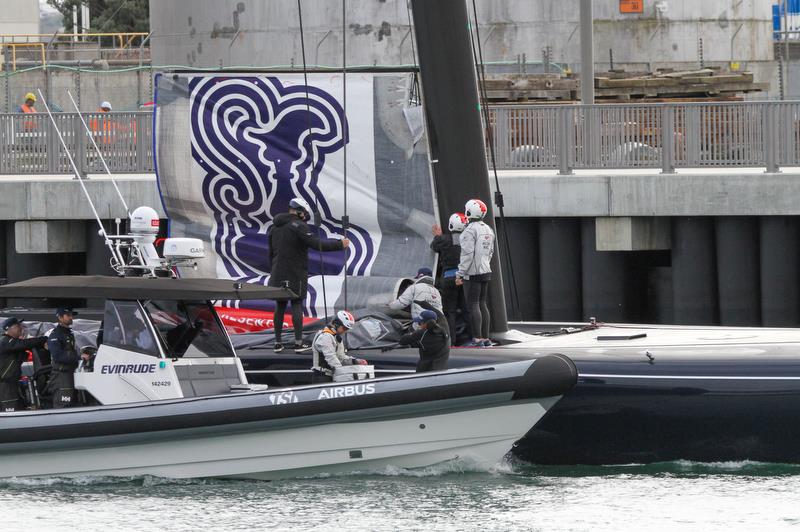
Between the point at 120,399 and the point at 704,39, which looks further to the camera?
the point at 704,39

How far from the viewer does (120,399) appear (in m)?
13.0

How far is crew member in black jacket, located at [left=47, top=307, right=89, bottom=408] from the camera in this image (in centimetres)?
1302

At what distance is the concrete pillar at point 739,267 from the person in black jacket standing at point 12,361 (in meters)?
8.86

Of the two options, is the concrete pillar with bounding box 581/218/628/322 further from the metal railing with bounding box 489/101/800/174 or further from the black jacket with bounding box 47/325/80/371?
the black jacket with bounding box 47/325/80/371

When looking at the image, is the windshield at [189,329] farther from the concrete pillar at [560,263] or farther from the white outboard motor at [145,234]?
the concrete pillar at [560,263]

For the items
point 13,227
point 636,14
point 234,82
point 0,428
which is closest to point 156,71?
point 234,82

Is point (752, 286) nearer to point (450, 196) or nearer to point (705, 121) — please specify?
point (705, 121)

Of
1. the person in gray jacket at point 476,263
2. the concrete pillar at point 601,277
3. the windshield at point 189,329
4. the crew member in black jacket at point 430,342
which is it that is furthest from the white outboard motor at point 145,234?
the concrete pillar at point 601,277

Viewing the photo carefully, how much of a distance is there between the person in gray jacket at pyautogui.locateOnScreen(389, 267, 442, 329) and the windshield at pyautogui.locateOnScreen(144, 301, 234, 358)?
168cm

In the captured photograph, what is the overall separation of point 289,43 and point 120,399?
5789 mm

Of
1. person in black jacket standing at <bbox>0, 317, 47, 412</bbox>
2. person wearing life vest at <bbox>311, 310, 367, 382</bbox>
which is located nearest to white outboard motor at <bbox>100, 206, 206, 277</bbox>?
person in black jacket standing at <bbox>0, 317, 47, 412</bbox>

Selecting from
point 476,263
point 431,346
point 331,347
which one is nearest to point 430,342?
point 431,346

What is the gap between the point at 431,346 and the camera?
12.8 m

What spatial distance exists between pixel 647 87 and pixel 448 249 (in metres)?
10.9
